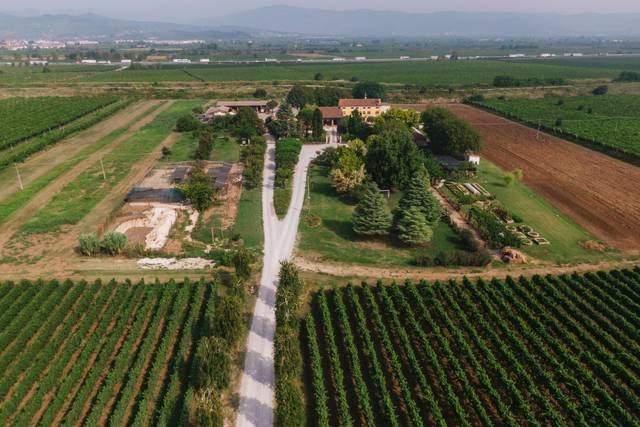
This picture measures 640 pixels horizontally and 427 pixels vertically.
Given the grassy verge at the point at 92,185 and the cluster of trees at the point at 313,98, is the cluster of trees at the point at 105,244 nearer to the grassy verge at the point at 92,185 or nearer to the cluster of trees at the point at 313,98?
the grassy verge at the point at 92,185

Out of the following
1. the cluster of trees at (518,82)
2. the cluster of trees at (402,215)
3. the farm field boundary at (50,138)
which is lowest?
the farm field boundary at (50,138)

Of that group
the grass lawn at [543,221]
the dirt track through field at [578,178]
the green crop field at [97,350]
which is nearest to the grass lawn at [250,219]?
the green crop field at [97,350]

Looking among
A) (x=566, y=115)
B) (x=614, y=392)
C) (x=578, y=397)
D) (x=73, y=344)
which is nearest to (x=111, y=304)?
(x=73, y=344)

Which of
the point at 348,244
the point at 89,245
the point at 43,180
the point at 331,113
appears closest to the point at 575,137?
the point at 331,113

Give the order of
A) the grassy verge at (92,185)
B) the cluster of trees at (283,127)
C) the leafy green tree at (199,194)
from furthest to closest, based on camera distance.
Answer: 1. the cluster of trees at (283,127)
2. the leafy green tree at (199,194)
3. the grassy verge at (92,185)

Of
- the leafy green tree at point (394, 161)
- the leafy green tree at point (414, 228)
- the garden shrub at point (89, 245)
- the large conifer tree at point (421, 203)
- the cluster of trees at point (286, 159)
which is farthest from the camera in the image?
the cluster of trees at point (286, 159)

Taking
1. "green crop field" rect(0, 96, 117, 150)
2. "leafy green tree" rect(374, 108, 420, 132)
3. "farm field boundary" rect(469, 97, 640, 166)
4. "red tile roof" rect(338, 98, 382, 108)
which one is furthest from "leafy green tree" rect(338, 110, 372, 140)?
"green crop field" rect(0, 96, 117, 150)
